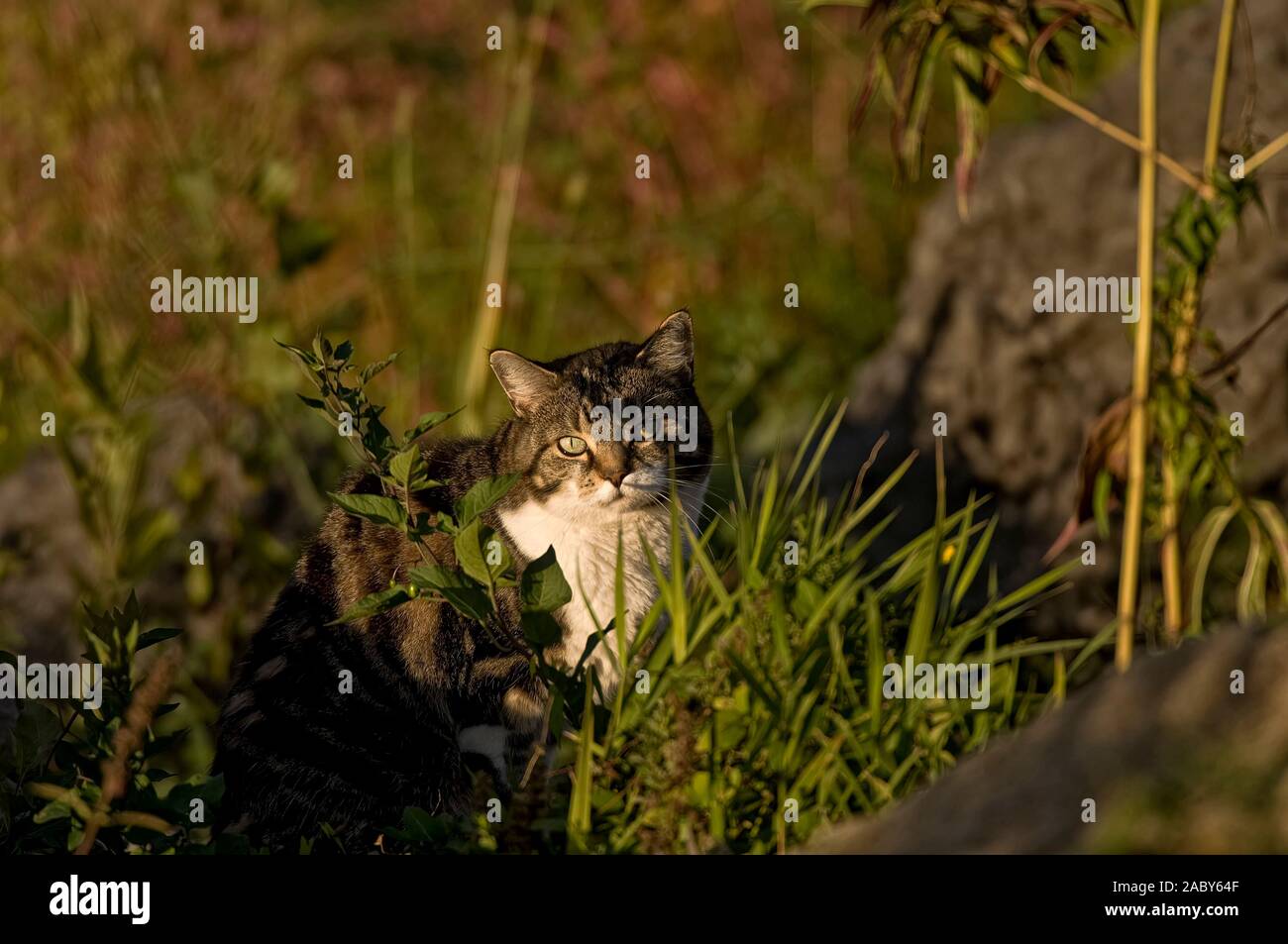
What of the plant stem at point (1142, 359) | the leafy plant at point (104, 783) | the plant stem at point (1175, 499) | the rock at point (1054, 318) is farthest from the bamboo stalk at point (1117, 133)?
the leafy plant at point (104, 783)

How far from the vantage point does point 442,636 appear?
11.2 ft

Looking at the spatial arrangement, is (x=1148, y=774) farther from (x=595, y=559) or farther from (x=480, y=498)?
(x=595, y=559)

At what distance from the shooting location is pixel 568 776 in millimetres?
3199

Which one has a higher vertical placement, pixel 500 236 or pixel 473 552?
pixel 500 236

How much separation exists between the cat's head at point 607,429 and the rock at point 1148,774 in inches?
49.9

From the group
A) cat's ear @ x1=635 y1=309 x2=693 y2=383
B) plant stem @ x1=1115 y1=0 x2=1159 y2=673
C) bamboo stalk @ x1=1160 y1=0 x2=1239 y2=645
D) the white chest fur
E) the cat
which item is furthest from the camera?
cat's ear @ x1=635 y1=309 x2=693 y2=383

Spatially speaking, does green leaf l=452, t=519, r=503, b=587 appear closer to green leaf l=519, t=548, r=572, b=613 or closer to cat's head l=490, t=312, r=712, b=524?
green leaf l=519, t=548, r=572, b=613

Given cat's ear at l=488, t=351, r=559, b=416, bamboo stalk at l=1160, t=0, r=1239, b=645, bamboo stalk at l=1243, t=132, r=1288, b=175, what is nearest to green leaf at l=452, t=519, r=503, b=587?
cat's ear at l=488, t=351, r=559, b=416

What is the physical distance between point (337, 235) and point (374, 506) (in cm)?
328

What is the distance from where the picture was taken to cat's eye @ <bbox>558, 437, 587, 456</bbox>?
368cm

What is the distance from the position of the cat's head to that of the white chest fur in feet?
0.08

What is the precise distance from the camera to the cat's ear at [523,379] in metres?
3.78

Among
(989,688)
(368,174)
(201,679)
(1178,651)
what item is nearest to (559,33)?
(368,174)

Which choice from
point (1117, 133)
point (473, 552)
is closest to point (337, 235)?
point (473, 552)
